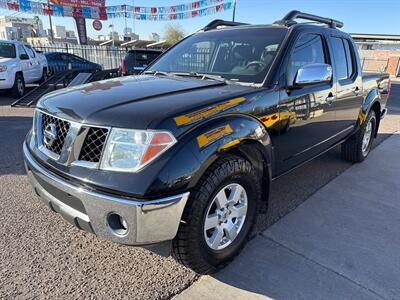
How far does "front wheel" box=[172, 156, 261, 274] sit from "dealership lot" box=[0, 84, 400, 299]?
10.3 inches

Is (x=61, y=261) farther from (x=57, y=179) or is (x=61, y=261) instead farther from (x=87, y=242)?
(x=57, y=179)

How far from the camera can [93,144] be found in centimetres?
196

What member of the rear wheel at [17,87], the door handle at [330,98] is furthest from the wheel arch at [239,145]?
the rear wheel at [17,87]

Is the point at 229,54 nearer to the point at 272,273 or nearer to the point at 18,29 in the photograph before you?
the point at 272,273

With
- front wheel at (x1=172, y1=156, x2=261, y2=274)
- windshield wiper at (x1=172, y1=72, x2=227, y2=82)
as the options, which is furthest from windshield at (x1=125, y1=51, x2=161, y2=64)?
front wheel at (x1=172, y1=156, x2=261, y2=274)

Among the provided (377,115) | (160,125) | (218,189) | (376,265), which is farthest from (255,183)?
(377,115)

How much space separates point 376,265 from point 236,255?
111 centimetres

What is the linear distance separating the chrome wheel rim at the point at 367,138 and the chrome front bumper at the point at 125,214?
3.99 metres

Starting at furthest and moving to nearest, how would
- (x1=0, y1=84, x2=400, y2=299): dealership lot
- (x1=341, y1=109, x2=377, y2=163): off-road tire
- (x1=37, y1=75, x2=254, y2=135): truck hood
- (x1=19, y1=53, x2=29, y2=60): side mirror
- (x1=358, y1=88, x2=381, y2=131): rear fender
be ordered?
1. (x1=19, y1=53, x2=29, y2=60): side mirror
2. (x1=341, y1=109, x2=377, y2=163): off-road tire
3. (x1=358, y1=88, x2=381, y2=131): rear fender
4. (x1=0, y1=84, x2=400, y2=299): dealership lot
5. (x1=37, y1=75, x2=254, y2=135): truck hood

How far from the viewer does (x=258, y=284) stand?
230 cm

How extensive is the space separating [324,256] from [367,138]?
3.16 m

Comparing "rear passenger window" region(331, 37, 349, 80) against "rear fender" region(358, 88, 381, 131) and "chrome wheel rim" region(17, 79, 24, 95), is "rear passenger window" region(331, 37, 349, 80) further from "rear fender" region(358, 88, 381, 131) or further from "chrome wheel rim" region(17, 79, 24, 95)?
"chrome wheel rim" region(17, 79, 24, 95)

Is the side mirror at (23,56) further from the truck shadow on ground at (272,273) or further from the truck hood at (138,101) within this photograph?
the truck shadow on ground at (272,273)

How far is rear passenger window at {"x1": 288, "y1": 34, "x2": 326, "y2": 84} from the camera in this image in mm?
2943
